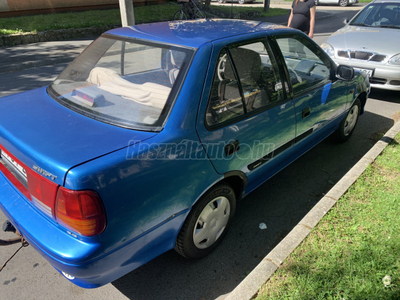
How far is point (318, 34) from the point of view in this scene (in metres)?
13.6

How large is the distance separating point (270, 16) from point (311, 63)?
53.4 feet

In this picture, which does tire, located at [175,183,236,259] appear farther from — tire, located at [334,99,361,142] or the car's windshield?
the car's windshield

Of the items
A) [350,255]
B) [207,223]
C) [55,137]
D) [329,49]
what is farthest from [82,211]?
[329,49]

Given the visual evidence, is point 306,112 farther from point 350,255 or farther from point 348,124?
point 348,124

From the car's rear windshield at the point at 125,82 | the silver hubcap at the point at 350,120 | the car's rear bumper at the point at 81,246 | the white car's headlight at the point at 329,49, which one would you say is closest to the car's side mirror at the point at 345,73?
the silver hubcap at the point at 350,120

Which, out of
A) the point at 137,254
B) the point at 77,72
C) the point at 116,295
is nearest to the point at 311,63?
the point at 77,72

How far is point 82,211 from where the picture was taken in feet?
5.74

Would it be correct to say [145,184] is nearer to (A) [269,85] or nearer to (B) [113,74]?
(B) [113,74]

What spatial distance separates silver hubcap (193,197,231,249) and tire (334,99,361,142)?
2.49 meters

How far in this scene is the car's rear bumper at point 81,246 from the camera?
1.80m

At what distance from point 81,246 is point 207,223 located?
1.02m

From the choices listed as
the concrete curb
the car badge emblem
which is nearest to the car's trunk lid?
the car badge emblem

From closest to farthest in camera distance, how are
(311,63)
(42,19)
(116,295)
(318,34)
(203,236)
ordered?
(116,295)
(203,236)
(311,63)
(42,19)
(318,34)

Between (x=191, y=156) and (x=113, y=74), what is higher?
(x=113, y=74)
